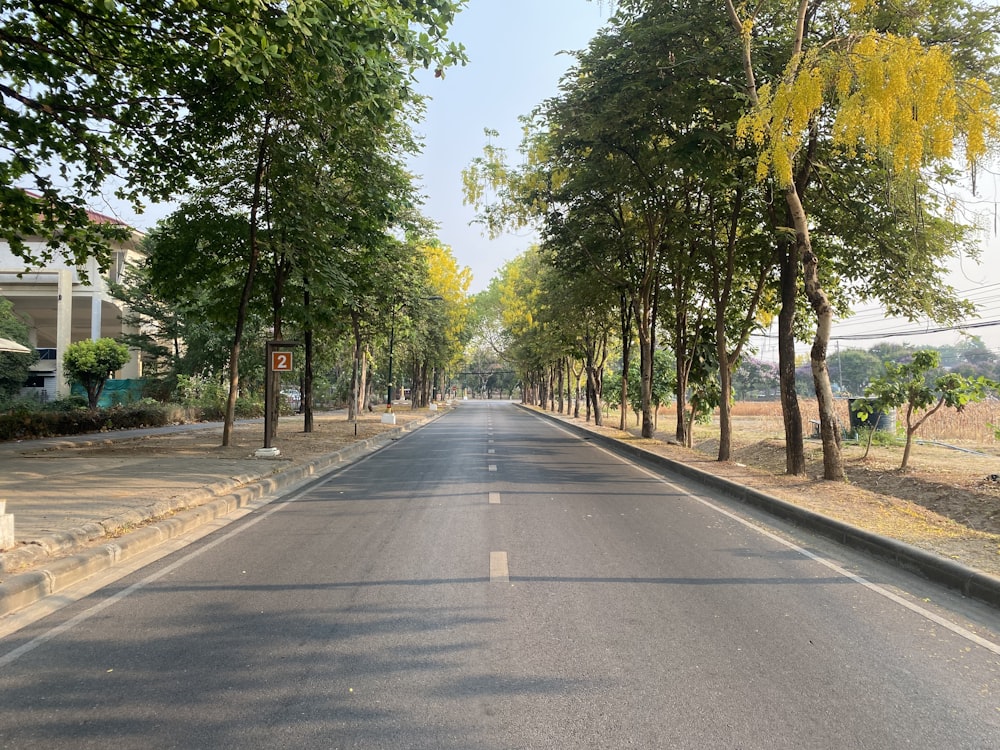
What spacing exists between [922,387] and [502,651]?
12877 mm

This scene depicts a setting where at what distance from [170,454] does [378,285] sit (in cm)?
942

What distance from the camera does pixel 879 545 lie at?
738 centimetres

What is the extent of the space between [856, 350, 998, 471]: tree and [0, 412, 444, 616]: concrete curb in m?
12.2

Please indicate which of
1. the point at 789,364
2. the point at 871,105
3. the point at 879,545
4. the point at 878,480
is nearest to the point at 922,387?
the point at 878,480

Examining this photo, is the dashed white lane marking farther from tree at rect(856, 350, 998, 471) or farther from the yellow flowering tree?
tree at rect(856, 350, 998, 471)

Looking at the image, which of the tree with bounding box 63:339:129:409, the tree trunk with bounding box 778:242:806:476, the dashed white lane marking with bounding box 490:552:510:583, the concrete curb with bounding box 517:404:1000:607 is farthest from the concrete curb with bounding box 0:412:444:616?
the tree with bounding box 63:339:129:409

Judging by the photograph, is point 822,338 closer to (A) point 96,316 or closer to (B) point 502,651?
(B) point 502,651

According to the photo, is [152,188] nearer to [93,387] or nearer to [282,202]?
[282,202]

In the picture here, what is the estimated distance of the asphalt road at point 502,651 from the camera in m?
3.44

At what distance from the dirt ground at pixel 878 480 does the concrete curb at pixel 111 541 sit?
5301 millimetres

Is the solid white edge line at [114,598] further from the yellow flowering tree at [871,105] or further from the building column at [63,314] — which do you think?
the building column at [63,314]

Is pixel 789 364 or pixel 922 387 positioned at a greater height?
pixel 789 364

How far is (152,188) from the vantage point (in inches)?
561

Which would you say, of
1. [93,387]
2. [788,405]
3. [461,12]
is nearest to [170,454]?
[461,12]
